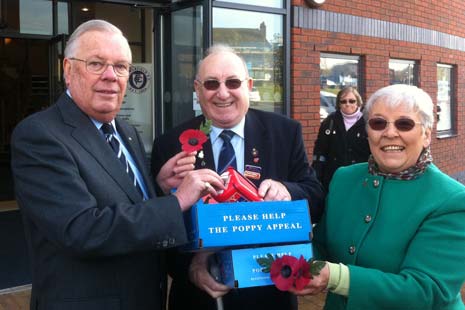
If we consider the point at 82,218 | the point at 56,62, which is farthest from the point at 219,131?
the point at 56,62

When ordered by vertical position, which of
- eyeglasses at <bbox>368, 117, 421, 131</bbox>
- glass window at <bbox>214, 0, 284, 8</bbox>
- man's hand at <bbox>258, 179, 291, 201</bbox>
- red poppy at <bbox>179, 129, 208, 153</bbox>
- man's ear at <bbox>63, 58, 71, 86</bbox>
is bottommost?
man's hand at <bbox>258, 179, 291, 201</bbox>

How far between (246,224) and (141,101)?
A: 5.42m

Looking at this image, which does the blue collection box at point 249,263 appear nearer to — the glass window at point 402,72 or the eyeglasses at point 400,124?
the eyeglasses at point 400,124

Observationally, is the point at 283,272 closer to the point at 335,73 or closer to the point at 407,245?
the point at 407,245

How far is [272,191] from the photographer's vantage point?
214 cm

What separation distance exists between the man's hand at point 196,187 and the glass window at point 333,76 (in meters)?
5.52

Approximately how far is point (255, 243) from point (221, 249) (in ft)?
0.43

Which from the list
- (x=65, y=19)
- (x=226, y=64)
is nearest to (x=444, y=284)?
(x=226, y=64)

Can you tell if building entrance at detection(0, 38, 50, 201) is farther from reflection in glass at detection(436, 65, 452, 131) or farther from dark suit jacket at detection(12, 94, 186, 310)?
dark suit jacket at detection(12, 94, 186, 310)

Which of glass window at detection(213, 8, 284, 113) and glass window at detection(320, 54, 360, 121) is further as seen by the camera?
glass window at detection(320, 54, 360, 121)

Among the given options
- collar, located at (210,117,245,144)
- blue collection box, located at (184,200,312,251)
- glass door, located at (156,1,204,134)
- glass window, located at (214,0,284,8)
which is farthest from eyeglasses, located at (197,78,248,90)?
glass window, located at (214,0,284,8)

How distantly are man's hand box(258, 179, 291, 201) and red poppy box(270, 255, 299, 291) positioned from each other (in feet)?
0.99

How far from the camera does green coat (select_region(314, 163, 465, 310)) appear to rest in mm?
1949

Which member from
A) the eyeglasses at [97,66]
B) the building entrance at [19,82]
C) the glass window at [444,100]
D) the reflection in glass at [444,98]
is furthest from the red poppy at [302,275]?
the building entrance at [19,82]
